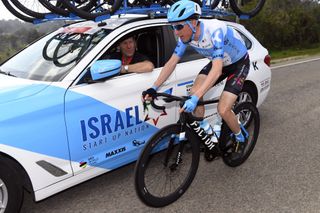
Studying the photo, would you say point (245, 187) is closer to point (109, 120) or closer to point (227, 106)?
point (227, 106)

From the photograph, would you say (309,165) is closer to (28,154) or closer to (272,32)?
(28,154)

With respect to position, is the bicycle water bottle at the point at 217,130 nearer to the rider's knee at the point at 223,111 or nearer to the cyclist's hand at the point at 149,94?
the rider's knee at the point at 223,111

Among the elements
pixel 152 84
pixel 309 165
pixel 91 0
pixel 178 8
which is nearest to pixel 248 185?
pixel 309 165

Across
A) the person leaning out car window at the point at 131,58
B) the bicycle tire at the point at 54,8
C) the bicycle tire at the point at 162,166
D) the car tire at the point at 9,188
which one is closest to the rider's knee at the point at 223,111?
the bicycle tire at the point at 162,166

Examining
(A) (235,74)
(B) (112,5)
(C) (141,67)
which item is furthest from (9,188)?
(A) (235,74)

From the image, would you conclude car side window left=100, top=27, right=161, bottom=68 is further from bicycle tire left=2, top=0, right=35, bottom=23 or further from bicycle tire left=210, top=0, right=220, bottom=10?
bicycle tire left=210, top=0, right=220, bottom=10

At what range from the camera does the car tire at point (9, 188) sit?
296 cm

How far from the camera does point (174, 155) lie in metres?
3.61

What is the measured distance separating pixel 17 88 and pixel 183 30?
1.63 m

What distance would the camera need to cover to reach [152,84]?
3.96 m

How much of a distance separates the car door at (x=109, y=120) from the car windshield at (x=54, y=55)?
1.14ft

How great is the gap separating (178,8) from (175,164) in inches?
60.8

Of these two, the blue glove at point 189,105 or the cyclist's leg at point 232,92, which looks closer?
the blue glove at point 189,105

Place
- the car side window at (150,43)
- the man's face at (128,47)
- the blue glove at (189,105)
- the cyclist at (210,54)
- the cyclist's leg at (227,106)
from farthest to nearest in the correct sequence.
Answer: the car side window at (150,43) → the man's face at (128,47) → the cyclist's leg at (227,106) → the cyclist at (210,54) → the blue glove at (189,105)
